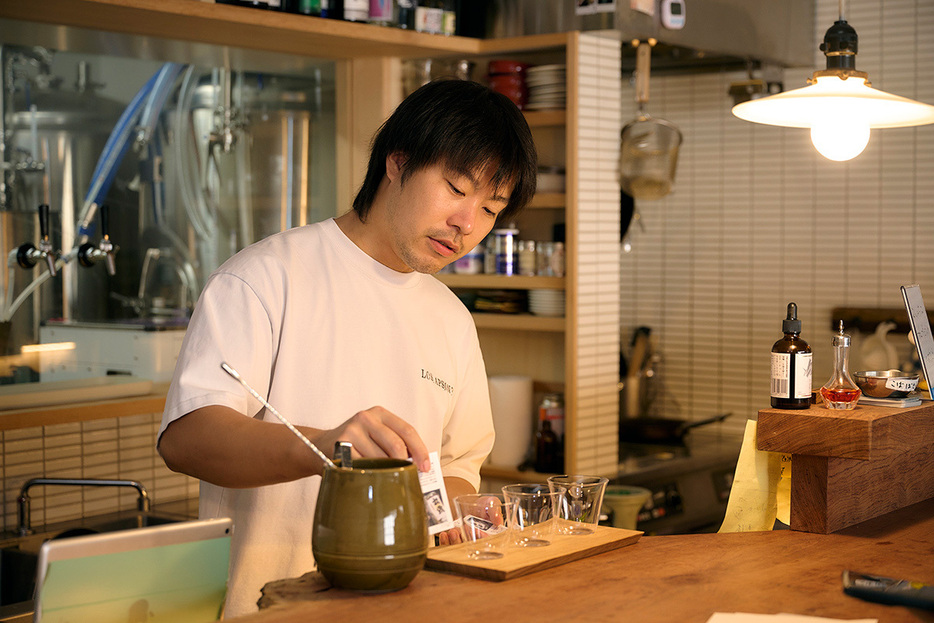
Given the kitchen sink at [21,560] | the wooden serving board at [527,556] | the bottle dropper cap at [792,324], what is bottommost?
the kitchen sink at [21,560]

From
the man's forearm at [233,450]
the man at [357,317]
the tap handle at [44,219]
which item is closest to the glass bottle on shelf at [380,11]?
the tap handle at [44,219]

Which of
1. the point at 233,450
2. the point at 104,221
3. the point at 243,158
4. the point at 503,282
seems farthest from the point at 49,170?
the point at 233,450

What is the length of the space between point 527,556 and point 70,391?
201 centimetres

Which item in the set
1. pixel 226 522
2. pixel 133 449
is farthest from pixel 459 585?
pixel 133 449

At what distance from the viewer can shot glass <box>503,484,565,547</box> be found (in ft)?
5.41

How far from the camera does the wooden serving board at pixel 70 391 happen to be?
10.1ft

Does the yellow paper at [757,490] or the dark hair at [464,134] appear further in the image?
the yellow paper at [757,490]

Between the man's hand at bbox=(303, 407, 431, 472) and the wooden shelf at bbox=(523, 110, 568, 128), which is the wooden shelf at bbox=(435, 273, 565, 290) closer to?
the wooden shelf at bbox=(523, 110, 568, 128)

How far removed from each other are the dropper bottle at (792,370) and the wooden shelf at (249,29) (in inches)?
70.7

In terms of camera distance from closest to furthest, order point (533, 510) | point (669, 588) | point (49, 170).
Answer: point (669, 588), point (533, 510), point (49, 170)

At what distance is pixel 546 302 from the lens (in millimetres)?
3734

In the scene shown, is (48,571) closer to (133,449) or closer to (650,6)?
(133,449)

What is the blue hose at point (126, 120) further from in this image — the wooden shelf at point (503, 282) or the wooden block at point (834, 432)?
the wooden block at point (834, 432)

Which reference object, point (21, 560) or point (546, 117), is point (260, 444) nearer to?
point (21, 560)
